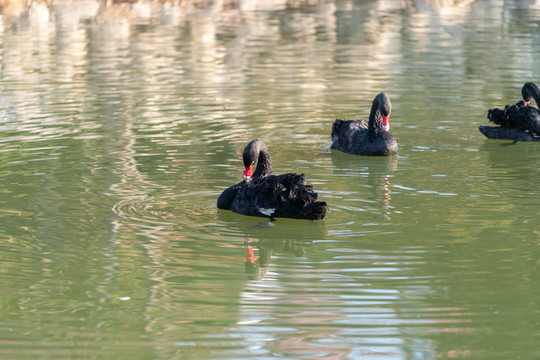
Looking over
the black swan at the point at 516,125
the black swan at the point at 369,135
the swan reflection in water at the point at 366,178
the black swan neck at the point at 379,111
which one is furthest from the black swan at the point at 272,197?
the black swan at the point at 516,125

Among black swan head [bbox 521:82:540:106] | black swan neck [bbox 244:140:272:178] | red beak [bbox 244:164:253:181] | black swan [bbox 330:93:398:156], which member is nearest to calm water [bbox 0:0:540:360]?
black swan [bbox 330:93:398:156]

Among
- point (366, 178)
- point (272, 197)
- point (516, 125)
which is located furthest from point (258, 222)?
point (516, 125)

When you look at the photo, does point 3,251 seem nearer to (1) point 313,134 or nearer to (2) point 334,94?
(1) point 313,134

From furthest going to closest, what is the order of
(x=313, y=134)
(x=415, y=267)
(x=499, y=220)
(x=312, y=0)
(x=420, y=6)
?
(x=312, y=0) < (x=420, y=6) < (x=313, y=134) < (x=499, y=220) < (x=415, y=267)

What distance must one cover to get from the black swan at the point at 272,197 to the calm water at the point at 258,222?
15cm

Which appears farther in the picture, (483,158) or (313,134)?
(313,134)

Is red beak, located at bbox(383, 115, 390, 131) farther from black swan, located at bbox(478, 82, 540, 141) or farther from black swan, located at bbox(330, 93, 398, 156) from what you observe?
black swan, located at bbox(478, 82, 540, 141)

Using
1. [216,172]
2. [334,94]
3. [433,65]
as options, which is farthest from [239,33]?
[216,172]

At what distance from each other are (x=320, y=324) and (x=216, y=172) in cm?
476

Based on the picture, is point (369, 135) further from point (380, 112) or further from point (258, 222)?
point (258, 222)

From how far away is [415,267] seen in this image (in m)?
6.84

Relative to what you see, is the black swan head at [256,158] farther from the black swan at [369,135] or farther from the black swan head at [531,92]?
the black swan head at [531,92]

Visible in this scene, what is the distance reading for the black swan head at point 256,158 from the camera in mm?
8461

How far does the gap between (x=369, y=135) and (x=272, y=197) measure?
12.3ft
